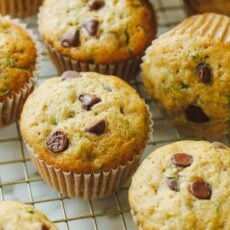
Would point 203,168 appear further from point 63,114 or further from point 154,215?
point 63,114

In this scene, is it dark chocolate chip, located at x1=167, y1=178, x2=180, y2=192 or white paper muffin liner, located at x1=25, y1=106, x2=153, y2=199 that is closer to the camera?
dark chocolate chip, located at x1=167, y1=178, x2=180, y2=192

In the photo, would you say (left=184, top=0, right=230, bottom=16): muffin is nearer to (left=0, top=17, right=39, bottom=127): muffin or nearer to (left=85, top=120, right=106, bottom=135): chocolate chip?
(left=0, top=17, right=39, bottom=127): muffin

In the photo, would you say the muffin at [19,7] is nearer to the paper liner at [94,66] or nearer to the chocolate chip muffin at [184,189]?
the paper liner at [94,66]

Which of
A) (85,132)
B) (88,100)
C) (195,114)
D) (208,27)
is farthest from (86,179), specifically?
(208,27)

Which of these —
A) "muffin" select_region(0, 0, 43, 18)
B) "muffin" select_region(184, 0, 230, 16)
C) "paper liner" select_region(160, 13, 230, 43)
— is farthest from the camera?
"muffin" select_region(0, 0, 43, 18)

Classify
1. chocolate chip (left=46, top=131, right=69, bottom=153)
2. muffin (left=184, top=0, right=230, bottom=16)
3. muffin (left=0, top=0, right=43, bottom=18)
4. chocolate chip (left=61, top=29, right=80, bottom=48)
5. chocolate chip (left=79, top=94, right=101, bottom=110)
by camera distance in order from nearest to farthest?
chocolate chip (left=46, top=131, right=69, bottom=153)
chocolate chip (left=79, top=94, right=101, bottom=110)
chocolate chip (left=61, top=29, right=80, bottom=48)
muffin (left=184, top=0, right=230, bottom=16)
muffin (left=0, top=0, right=43, bottom=18)

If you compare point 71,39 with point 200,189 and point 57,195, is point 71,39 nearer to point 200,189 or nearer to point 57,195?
point 57,195

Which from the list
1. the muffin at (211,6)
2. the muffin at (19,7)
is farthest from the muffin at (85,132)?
the muffin at (19,7)

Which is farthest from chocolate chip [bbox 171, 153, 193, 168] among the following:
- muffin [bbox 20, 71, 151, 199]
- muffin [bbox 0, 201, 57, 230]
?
muffin [bbox 0, 201, 57, 230]
